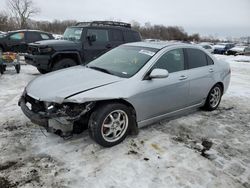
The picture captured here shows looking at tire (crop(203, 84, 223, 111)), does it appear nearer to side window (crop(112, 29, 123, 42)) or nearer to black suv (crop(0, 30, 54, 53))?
side window (crop(112, 29, 123, 42))

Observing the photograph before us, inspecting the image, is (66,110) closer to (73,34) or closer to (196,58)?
(196,58)

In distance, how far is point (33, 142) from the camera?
3.64m

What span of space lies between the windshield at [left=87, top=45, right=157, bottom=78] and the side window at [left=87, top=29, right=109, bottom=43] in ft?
11.6

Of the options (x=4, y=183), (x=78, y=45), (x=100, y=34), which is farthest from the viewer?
(x=100, y=34)

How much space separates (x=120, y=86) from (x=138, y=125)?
2.53 feet

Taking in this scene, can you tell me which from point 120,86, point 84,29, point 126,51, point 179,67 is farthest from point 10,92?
point 179,67

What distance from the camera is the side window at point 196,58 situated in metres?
4.69

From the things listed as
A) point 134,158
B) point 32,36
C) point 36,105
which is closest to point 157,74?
point 134,158

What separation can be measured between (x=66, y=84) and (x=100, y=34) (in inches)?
204

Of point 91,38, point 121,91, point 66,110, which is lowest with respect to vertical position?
point 66,110

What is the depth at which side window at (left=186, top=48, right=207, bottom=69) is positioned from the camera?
4691mm

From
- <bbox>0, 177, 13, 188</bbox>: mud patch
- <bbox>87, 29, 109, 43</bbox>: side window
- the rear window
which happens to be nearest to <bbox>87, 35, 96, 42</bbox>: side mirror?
<bbox>87, 29, 109, 43</bbox>: side window

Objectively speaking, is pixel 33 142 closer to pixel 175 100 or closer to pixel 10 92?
pixel 175 100

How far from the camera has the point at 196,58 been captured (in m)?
4.85
